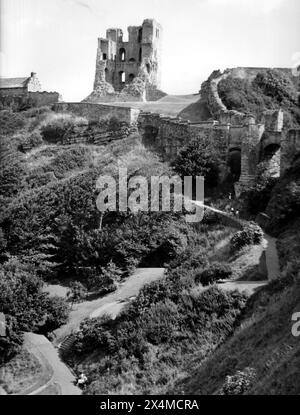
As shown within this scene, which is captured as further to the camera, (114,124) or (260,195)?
(114,124)

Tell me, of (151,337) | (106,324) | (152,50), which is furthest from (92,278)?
(152,50)

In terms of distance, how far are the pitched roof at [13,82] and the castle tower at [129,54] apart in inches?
231

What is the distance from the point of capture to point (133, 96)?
46781 millimetres

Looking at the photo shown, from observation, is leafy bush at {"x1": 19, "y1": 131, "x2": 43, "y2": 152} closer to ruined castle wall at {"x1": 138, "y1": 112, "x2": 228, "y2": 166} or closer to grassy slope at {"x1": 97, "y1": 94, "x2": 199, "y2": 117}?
grassy slope at {"x1": 97, "y1": 94, "x2": 199, "y2": 117}

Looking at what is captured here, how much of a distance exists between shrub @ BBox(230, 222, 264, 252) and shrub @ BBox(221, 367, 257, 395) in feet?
32.8

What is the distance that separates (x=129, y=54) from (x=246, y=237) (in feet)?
96.1

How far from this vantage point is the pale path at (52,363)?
2008 centimetres

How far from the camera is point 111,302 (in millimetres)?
25672

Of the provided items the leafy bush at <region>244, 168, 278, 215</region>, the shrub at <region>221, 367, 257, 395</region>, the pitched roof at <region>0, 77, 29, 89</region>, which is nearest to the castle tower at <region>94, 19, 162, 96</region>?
the pitched roof at <region>0, 77, 29, 89</region>

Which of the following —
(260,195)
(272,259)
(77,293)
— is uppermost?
(260,195)

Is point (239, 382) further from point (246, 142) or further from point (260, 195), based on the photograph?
point (246, 142)

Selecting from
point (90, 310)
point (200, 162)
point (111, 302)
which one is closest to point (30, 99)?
point (200, 162)

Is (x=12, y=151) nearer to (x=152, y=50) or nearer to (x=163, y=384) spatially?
(x=152, y=50)
